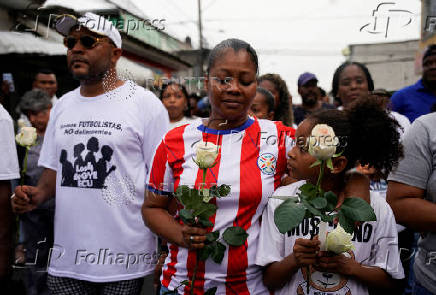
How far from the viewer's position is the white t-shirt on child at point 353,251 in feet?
5.48

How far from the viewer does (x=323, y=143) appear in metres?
1.26

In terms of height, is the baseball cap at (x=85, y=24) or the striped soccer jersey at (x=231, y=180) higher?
the baseball cap at (x=85, y=24)

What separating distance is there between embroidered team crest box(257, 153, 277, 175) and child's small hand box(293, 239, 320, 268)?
427mm

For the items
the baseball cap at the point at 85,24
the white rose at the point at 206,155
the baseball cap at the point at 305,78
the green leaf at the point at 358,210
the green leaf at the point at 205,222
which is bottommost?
the green leaf at the point at 205,222

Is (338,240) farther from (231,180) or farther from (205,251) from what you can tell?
(231,180)

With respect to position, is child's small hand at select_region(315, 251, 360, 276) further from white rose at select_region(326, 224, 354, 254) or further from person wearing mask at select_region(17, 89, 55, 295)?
person wearing mask at select_region(17, 89, 55, 295)

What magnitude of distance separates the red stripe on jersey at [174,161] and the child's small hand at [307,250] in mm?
606

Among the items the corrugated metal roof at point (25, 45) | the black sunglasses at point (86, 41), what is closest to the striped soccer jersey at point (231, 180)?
the black sunglasses at point (86, 41)

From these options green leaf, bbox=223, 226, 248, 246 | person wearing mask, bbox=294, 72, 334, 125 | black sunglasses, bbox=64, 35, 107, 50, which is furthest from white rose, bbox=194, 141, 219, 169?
person wearing mask, bbox=294, 72, 334, 125

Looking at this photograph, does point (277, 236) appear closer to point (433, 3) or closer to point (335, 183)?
point (335, 183)

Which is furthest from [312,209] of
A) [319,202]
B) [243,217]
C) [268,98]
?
[268,98]

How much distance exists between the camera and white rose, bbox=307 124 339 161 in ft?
4.09

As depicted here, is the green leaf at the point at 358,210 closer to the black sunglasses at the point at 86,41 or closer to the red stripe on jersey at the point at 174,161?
the red stripe on jersey at the point at 174,161

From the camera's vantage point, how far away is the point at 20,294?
400 centimetres
